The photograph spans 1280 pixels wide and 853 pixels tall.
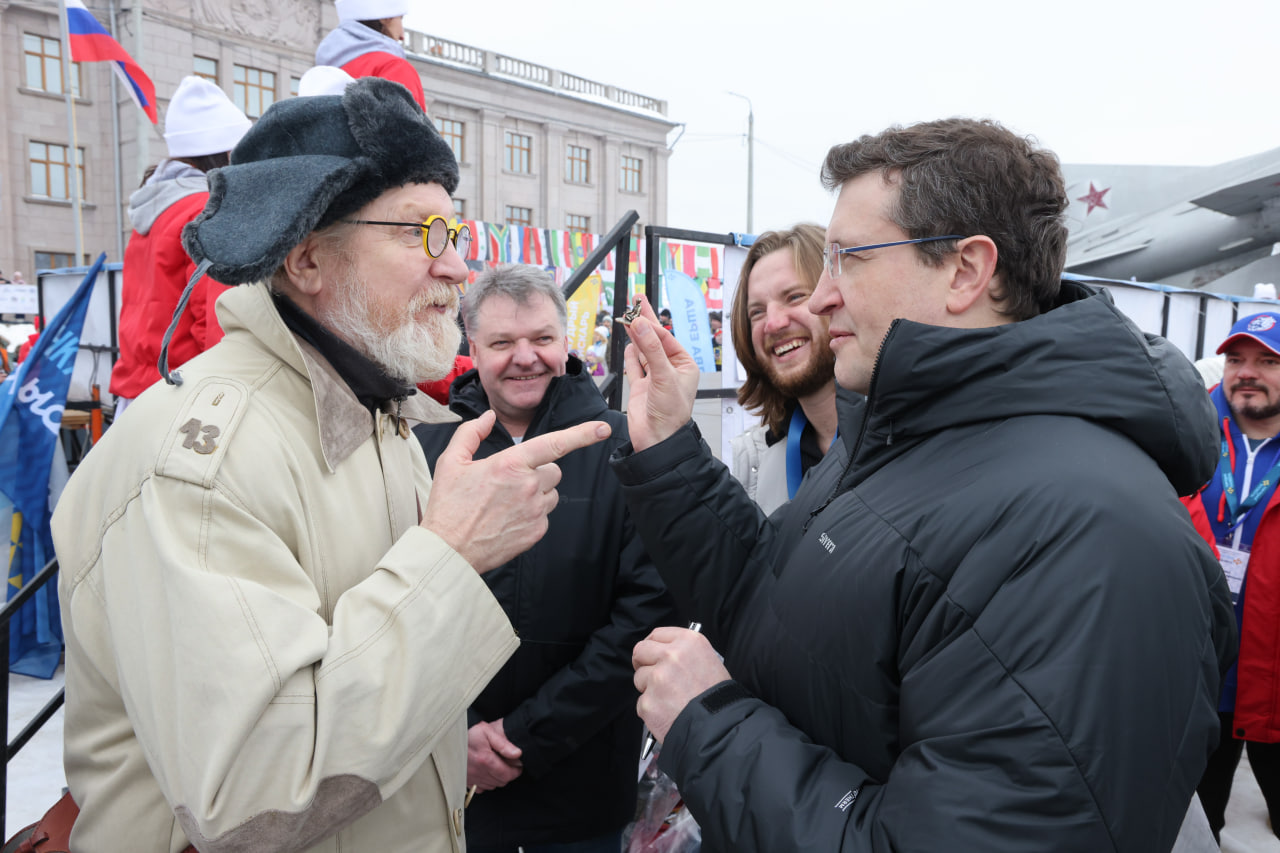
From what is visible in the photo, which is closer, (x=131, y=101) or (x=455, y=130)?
(x=131, y=101)

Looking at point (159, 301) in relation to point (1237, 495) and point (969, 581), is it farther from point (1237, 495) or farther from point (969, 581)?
point (1237, 495)

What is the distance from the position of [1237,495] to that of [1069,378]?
2812 mm

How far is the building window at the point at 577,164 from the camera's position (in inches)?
1468

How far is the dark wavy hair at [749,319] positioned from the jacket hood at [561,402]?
2.02 feet

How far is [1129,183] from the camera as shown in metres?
22.5

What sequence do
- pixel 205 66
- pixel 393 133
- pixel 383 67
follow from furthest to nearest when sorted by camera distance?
pixel 205 66
pixel 383 67
pixel 393 133

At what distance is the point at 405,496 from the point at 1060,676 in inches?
46.2

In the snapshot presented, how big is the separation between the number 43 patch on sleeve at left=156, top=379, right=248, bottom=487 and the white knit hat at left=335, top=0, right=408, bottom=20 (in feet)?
10.5

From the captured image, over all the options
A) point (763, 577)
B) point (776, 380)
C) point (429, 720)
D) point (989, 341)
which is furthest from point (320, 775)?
point (776, 380)

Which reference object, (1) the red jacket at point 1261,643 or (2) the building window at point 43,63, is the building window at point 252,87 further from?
(1) the red jacket at point 1261,643

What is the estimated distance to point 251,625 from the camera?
1.09 metres

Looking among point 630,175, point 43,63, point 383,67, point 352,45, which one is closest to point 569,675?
point 383,67

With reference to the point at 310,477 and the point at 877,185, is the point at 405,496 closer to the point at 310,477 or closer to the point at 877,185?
the point at 310,477

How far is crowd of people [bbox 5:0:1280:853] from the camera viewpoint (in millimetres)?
958
